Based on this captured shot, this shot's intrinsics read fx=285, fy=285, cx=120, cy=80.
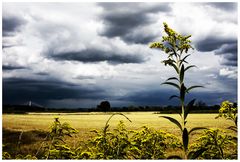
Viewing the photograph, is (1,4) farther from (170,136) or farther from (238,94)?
(238,94)

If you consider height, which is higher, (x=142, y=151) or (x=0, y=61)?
(x=0, y=61)

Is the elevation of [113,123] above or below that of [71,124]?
below

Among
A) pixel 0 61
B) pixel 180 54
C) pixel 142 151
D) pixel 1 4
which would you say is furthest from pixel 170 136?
pixel 1 4

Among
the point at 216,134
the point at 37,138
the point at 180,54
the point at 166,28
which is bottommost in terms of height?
the point at 37,138

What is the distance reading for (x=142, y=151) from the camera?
8.83ft

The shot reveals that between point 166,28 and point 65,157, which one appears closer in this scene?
point 166,28

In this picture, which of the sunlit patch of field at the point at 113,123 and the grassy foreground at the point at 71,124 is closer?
the grassy foreground at the point at 71,124

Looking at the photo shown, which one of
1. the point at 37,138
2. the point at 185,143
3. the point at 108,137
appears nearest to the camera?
the point at 185,143

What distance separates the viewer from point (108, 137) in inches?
104

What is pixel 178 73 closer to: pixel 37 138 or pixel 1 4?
pixel 1 4

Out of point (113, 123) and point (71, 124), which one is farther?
point (113, 123)

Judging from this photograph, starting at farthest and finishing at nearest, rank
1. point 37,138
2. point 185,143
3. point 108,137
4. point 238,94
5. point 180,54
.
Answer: point 37,138 → point 108,137 → point 238,94 → point 180,54 → point 185,143

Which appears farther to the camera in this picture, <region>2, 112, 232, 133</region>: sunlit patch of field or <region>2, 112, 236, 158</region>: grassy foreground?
<region>2, 112, 232, 133</region>: sunlit patch of field

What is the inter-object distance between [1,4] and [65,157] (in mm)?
1489
